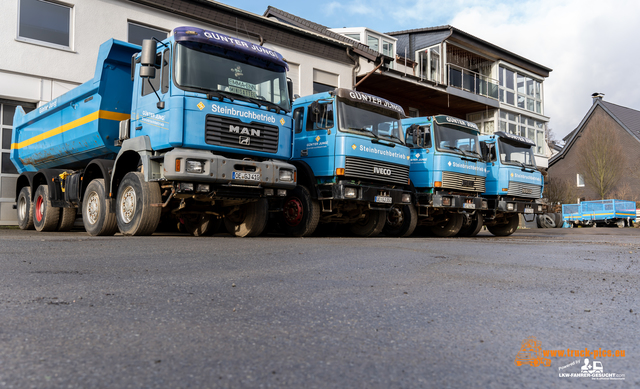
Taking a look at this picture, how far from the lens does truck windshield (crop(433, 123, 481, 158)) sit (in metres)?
12.7

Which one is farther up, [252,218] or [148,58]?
[148,58]

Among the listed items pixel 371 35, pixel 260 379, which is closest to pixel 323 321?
pixel 260 379

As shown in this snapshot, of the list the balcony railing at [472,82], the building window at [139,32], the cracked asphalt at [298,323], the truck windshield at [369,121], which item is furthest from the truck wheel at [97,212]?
the balcony railing at [472,82]

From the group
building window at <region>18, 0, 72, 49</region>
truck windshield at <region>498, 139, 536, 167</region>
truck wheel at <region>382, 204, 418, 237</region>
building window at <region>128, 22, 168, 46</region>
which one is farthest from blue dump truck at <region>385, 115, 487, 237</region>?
building window at <region>18, 0, 72, 49</region>

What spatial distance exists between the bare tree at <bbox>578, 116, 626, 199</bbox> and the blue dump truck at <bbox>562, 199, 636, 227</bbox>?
624 cm

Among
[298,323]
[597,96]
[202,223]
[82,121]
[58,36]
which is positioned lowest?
[298,323]

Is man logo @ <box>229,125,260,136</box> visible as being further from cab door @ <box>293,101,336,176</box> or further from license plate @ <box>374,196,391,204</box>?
license plate @ <box>374,196,391,204</box>

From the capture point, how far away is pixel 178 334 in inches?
88.5

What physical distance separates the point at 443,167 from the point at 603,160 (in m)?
33.2

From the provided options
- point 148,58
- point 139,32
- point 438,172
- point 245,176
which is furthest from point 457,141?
point 139,32

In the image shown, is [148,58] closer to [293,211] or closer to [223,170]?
[223,170]

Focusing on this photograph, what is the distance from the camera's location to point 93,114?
9.30 meters

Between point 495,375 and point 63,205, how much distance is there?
1092cm

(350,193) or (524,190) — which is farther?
(524,190)
